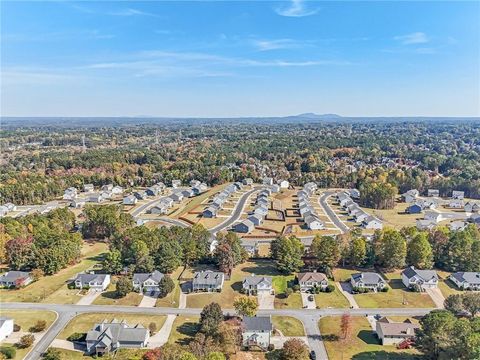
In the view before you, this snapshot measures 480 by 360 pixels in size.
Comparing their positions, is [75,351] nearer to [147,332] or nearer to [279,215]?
[147,332]

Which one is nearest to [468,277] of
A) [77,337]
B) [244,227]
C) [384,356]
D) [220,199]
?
[384,356]

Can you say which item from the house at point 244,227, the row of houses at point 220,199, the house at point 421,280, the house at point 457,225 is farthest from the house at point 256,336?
the house at point 457,225

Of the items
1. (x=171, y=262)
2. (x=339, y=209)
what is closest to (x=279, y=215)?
(x=339, y=209)

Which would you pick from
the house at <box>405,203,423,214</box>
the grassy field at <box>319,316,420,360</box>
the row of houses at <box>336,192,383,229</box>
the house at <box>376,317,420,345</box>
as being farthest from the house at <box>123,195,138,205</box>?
the house at <box>376,317,420,345</box>

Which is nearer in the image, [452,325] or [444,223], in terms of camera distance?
[452,325]

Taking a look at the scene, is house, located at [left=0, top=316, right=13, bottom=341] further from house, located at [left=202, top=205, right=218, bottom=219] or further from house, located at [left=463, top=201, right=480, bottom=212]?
house, located at [left=463, top=201, right=480, bottom=212]
